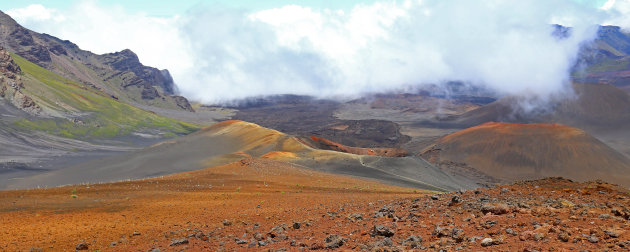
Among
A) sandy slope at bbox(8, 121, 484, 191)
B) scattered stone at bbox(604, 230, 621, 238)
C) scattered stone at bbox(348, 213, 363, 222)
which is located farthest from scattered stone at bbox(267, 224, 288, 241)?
sandy slope at bbox(8, 121, 484, 191)

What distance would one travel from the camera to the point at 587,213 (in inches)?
381

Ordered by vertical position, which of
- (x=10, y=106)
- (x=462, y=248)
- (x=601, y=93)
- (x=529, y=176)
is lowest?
(x=529, y=176)

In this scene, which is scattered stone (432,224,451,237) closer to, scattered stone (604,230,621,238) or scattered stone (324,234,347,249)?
scattered stone (324,234,347,249)

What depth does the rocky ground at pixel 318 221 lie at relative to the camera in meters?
8.48

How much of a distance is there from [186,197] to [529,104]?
151 m

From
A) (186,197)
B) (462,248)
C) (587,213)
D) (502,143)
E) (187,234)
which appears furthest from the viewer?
(502,143)

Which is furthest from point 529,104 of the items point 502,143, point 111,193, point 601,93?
point 111,193

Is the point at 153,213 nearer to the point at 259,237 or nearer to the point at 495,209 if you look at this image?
the point at 259,237

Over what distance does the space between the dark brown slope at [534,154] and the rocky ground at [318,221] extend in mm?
71810

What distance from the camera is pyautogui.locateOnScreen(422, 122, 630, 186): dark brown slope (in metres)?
79.2

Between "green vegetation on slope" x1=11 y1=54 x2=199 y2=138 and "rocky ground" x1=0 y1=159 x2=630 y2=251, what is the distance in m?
90.4

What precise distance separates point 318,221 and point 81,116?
413 feet

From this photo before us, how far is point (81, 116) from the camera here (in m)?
119

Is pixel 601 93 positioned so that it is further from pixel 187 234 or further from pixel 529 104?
pixel 187 234
